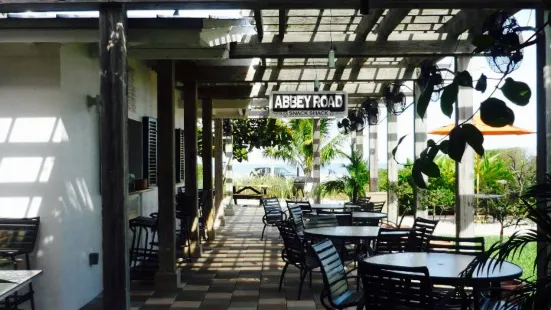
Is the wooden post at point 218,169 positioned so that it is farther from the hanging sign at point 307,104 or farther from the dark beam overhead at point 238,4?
the dark beam overhead at point 238,4

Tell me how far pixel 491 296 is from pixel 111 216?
2608 mm

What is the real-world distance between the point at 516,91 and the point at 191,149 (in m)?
7.65

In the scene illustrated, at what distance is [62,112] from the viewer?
17.3 feet

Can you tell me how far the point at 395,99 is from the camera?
8633 millimetres

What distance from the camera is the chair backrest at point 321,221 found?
6.89 m

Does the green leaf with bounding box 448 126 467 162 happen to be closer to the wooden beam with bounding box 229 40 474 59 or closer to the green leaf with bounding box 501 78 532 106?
the green leaf with bounding box 501 78 532 106

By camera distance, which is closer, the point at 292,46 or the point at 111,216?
the point at 111,216

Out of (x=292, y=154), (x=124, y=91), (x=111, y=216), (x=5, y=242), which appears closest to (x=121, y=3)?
(x=124, y=91)

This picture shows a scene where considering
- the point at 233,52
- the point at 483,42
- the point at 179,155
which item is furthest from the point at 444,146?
the point at 179,155

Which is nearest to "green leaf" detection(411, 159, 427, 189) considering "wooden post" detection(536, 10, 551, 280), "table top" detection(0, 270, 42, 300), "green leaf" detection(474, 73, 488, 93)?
"green leaf" detection(474, 73, 488, 93)

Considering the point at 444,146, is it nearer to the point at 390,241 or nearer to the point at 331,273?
the point at 331,273

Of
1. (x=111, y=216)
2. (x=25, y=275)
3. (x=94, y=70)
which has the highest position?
(x=94, y=70)

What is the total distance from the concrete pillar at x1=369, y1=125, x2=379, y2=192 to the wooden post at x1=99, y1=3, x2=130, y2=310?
33.2 ft

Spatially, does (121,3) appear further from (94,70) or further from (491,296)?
(491,296)
